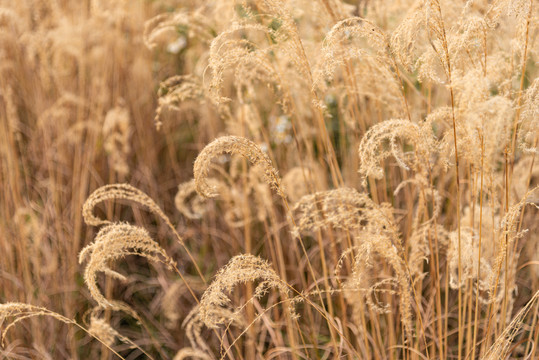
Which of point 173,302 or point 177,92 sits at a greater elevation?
point 177,92

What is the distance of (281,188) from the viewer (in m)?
1.27

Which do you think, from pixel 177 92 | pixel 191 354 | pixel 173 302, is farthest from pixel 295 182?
pixel 191 354

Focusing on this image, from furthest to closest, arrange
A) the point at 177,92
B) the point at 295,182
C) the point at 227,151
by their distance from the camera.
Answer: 1. the point at 295,182
2. the point at 177,92
3. the point at 227,151

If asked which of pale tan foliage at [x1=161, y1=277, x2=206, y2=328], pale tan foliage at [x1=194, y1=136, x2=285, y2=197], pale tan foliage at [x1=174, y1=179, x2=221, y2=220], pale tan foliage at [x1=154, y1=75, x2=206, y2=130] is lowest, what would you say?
pale tan foliage at [x1=161, y1=277, x2=206, y2=328]

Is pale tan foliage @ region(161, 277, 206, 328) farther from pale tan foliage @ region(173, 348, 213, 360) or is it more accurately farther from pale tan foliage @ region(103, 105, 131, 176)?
pale tan foliage @ region(103, 105, 131, 176)

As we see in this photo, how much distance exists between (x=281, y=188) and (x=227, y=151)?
162 mm

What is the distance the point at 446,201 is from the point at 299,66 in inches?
52.9

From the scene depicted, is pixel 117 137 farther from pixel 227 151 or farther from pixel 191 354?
pixel 227 151

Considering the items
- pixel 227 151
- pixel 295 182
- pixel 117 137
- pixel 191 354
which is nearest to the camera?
pixel 227 151

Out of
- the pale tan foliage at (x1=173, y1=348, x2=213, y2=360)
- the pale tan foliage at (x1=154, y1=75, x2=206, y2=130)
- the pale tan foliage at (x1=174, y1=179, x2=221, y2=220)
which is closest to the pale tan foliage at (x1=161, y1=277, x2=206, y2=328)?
the pale tan foliage at (x1=174, y1=179, x2=221, y2=220)

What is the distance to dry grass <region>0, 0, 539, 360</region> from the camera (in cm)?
129

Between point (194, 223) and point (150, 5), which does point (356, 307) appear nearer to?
point (194, 223)

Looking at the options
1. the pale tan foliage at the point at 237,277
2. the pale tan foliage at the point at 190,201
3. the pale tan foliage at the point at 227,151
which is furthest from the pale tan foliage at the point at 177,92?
the pale tan foliage at the point at 237,277

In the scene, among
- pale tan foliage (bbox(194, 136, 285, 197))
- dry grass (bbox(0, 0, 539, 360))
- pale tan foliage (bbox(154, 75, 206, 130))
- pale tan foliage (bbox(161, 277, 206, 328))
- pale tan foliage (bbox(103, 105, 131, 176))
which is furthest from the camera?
pale tan foliage (bbox(103, 105, 131, 176))
